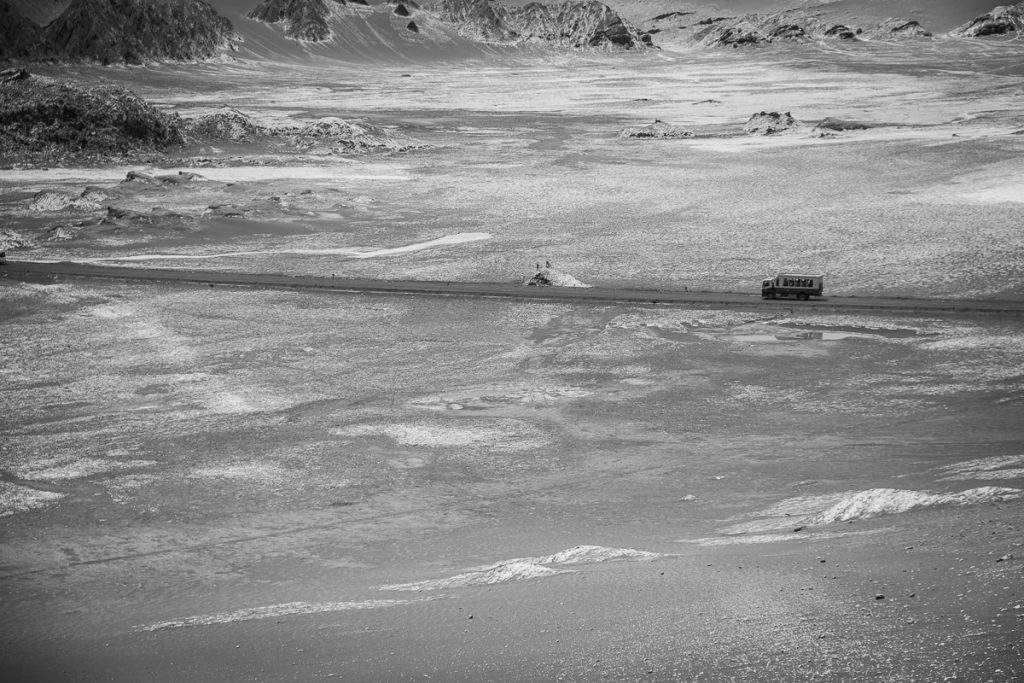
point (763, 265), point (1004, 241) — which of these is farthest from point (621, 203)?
point (1004, 241)

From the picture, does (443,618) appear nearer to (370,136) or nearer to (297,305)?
(297,305)

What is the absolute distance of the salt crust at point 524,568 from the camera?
56.2 feet

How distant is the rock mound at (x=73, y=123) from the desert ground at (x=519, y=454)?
111ft

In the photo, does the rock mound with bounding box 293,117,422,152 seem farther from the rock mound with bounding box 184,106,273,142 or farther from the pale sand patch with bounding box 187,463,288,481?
the pale sand patch with bounding box 187,463,288,481

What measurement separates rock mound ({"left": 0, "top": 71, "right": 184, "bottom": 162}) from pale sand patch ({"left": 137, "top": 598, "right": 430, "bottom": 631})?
87822 mm

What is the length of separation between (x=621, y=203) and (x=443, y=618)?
183 ft

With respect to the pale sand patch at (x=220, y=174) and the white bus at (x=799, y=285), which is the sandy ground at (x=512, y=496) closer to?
the white bus at (x=799, y=285)

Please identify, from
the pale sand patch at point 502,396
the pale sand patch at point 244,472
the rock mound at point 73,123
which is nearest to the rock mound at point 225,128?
the rock mound at point 73,123

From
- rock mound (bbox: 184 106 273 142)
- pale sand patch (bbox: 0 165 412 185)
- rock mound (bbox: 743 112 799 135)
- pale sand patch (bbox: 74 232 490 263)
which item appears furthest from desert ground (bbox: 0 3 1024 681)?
rock mound (bbox: 184 106 273 142)

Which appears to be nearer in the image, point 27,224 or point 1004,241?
point 1004,241

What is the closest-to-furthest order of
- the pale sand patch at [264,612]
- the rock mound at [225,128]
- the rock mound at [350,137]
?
the pale sand patch at [264,612]
the rock mound at [350,137]
the rock mound at [225,128]

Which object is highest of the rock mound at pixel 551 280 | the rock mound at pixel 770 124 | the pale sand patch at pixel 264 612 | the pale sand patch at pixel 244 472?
the rock mound at pixel 770 124

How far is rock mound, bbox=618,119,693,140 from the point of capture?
107625 millimetres

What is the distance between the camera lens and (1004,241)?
50.5 m
